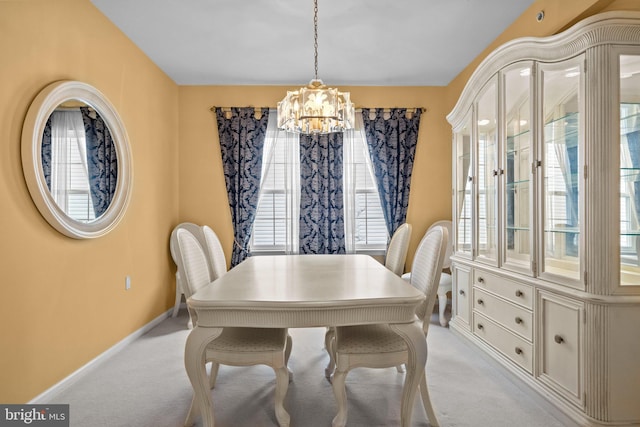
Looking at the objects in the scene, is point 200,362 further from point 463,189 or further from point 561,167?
point 463,189

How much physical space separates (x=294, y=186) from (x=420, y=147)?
1.63 meters

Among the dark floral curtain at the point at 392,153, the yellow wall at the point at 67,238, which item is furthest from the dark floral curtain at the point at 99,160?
the dark floral curtain at the point at 392,153

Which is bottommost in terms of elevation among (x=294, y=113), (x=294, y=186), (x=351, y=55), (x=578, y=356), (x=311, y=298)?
(x=578, y=356)

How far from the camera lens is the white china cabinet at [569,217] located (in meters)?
1.80

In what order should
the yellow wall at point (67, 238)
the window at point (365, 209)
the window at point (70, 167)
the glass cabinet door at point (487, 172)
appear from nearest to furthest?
the yellow wall at point (67, 238) < the window at point (70, 167) < the glass cabinet door at point (487, 172) < the window at point (365, 209)

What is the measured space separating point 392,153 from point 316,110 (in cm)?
226

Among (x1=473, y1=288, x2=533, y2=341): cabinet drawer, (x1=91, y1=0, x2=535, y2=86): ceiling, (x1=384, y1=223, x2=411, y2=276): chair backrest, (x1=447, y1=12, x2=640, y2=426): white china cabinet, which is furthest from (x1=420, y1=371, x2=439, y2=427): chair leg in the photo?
(x1=91, y1=0, x2=535, y2=86): ceiling

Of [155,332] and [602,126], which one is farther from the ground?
[602,126]

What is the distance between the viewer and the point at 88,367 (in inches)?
101

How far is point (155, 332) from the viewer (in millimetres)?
3477

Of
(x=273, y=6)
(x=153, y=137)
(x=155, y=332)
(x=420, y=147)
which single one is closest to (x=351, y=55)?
(x=273, y=6)

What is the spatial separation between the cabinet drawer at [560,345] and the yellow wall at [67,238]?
2.98m

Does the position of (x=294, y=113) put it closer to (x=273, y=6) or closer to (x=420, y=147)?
(x=273, y=6)

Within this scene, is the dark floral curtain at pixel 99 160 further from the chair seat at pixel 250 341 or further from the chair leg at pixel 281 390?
the chair leg at pixel 281 390
